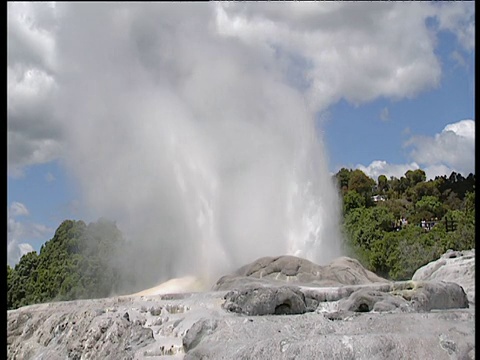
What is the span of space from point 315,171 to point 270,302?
14532 millimetres

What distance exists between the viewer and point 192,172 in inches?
1165

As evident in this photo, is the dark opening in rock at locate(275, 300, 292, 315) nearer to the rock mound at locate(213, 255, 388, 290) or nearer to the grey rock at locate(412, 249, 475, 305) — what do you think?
the rock mound at locate(213, 255, 388, 290)

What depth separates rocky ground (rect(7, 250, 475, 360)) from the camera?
11.9m

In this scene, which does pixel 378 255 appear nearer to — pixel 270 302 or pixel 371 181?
pixel 270 302

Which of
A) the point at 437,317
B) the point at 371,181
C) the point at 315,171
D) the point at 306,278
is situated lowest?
the point at 437,317

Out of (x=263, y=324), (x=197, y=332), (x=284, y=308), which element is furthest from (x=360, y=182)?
(x=197, y=332)

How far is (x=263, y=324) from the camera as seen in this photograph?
13891 mm

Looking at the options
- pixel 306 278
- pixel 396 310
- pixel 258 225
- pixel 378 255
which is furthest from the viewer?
pixel 378 255

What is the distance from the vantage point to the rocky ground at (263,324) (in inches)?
467

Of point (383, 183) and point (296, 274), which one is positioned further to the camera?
point (383, 183)

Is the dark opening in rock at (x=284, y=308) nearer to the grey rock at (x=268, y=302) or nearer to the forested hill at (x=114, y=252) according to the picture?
the grey rock at (x=268, y=302)

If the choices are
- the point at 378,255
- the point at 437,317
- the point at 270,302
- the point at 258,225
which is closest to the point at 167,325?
the point at 270,302

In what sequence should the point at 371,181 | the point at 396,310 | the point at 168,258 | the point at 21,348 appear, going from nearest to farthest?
the point at 396,310 → the point at 21,348 → the point at 168,258 → the point at 371,181

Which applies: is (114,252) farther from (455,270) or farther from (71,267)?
(455,270)
